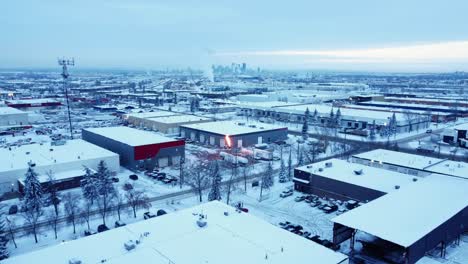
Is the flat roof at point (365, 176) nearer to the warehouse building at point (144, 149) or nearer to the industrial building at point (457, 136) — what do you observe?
the warehouse building at point (144, 149)

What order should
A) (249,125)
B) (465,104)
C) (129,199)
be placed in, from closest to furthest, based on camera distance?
(129,199) < (249,125) < (465,104)

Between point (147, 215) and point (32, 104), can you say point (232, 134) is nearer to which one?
point (147, 215)

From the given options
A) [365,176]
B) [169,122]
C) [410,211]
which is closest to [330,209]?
[365,176]

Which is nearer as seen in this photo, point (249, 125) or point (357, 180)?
point (357, 180)

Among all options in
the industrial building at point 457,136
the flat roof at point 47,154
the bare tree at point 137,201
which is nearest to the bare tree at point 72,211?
the bare tree at point 137,201

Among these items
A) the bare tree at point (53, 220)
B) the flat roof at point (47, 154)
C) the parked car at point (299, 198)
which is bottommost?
the parked car at point (299, 198)

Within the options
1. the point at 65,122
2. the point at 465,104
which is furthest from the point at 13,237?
the point at 465,104

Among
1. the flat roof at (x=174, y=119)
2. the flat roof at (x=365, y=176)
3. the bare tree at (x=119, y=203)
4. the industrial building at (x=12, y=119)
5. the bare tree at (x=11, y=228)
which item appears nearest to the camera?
the bare tree at (x=11, y=228)

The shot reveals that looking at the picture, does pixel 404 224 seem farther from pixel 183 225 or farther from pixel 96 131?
pixel 96 131
